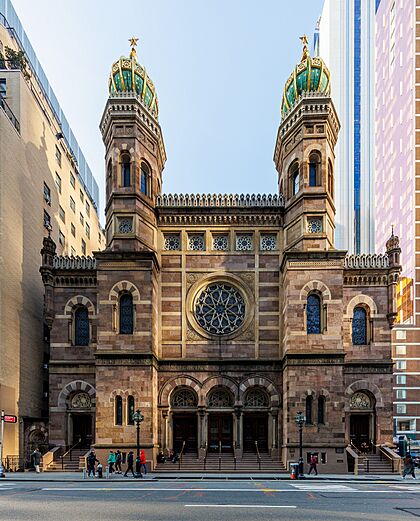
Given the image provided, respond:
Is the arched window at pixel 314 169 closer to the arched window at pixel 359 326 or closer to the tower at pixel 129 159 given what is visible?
the arched window at pixel 359 326

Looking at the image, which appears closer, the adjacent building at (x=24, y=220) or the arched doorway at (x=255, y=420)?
the adjacent building at (x=24, y=220)

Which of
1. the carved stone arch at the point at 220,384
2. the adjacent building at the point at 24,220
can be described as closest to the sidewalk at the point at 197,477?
the carved stone arch at the point at 220,384

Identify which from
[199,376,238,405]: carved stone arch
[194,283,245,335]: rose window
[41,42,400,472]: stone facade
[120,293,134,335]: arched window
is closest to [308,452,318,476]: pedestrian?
[41,42,400,472]: stone facade

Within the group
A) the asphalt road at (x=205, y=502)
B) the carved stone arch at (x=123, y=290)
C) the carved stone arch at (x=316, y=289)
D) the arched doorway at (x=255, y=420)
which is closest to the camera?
the asphalt road at (x=205, y=502)

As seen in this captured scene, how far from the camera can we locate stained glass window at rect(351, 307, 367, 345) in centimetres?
4781

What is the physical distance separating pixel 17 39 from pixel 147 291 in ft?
88.2

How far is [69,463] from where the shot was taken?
4531cm

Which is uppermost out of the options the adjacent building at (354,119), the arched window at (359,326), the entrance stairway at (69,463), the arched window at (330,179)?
the adjacent building at (354,119)

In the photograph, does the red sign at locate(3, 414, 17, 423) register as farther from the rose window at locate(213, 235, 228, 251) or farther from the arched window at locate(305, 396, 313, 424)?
the arched window at locate(305, 396, 313, 424)

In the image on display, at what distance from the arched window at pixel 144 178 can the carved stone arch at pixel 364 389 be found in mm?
18726

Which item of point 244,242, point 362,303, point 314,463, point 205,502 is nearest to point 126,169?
point 244,242

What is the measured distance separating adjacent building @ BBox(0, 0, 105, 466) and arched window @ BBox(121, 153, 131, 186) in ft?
24.7

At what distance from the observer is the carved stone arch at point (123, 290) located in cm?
4478

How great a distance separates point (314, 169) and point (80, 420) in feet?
75.0
